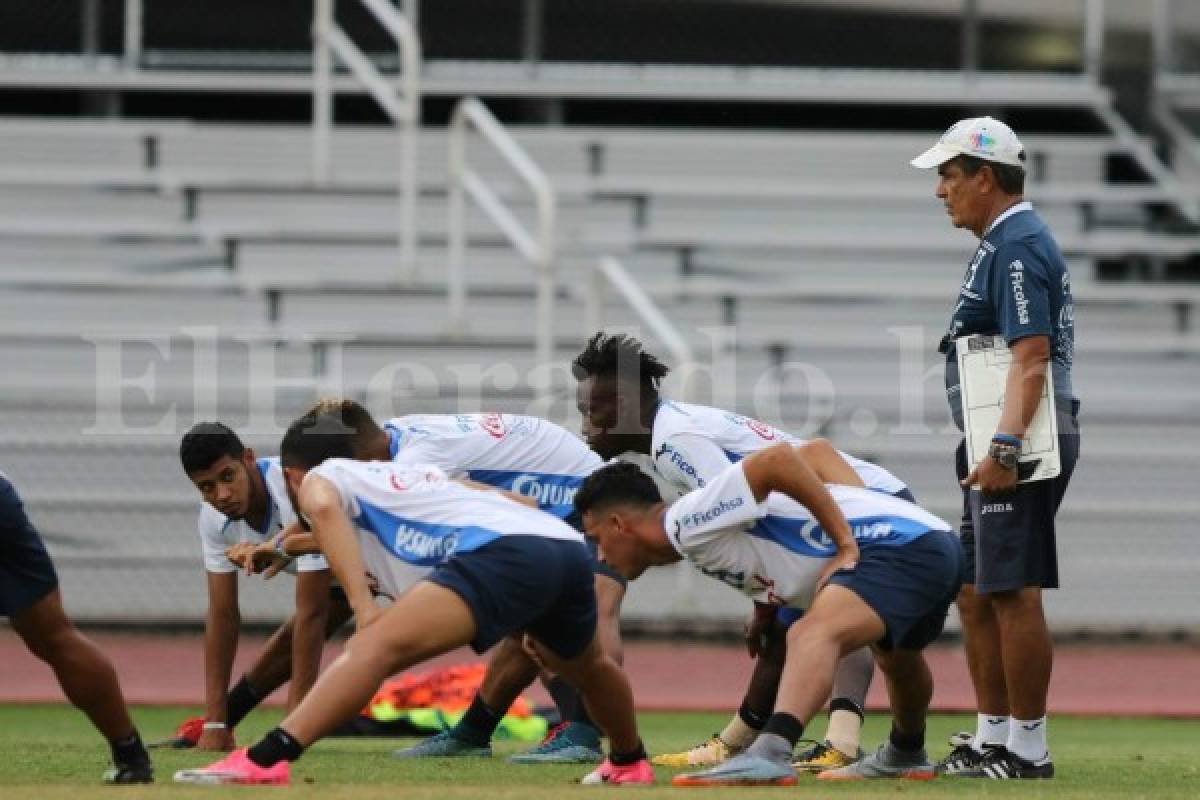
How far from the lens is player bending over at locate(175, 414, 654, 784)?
6648 millimetres

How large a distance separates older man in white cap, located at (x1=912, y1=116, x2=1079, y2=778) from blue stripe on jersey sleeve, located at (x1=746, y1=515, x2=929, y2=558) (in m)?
0.46

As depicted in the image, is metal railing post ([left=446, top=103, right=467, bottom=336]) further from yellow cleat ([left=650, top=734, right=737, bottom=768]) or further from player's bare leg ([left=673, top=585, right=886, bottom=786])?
player's bare leg ([left=673, top=585, right=886, bottom=786])

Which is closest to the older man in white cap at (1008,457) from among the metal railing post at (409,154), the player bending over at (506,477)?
the player bending over at (506,477)

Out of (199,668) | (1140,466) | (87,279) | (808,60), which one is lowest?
(199,668)

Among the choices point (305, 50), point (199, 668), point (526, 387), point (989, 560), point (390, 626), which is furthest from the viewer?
point (305, 50)

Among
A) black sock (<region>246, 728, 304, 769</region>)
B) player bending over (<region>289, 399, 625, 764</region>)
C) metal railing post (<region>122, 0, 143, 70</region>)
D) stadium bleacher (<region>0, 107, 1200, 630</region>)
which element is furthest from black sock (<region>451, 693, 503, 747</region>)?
metal railing post (<region>122, 0, 143, 70</region>)

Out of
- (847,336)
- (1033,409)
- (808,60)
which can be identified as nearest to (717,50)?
(808,60)

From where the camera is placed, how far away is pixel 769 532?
7.60m

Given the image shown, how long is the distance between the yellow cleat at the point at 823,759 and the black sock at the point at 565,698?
922 mm

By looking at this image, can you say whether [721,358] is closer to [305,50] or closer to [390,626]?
[305,50]

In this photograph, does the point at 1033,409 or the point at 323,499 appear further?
the point at 1033,409

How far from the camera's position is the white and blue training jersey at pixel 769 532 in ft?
24.2

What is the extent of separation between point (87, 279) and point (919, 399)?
5.73m

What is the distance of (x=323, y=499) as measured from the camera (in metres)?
6.88
